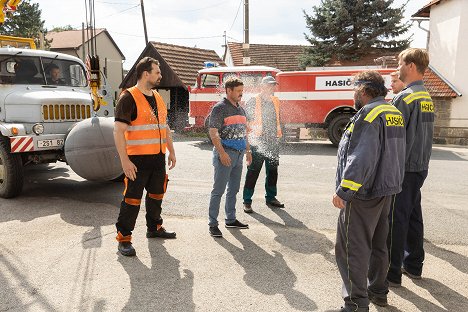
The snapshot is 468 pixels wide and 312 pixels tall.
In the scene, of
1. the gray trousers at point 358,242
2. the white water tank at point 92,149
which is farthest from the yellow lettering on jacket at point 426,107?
the white water tank at point 92,149

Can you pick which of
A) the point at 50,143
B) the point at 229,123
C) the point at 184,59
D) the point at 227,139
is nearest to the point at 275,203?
the point at 227,139

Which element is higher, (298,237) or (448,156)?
(448,156)

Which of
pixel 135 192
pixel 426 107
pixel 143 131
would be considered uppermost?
pixel 426 107

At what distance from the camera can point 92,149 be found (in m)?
5.47

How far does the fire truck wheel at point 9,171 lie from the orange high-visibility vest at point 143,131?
2843 millimetres

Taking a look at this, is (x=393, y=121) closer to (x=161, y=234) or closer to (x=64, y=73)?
(x=161, y=234)

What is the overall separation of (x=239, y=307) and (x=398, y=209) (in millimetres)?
1569

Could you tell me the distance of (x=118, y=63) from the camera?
45406 mm

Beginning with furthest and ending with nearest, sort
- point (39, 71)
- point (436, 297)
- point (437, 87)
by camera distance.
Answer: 1. point (437, 87)
2. point (39, 71)
3. point (436, 297)

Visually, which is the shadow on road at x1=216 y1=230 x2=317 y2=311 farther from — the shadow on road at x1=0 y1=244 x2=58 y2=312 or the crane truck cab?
the crane truck cab

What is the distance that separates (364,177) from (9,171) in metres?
5.20

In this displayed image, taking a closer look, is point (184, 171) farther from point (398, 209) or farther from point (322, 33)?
point (322, 33)

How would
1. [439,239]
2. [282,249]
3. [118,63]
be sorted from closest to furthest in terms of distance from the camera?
[282,249], [439,239], [118,63]

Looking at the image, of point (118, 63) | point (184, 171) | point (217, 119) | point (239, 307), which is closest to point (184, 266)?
point (239, 307)
